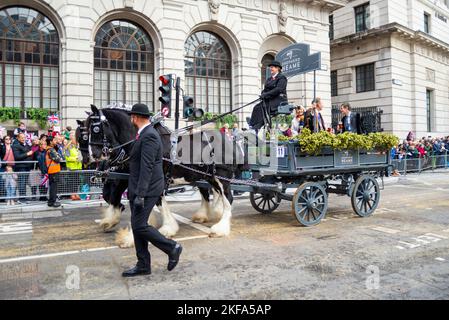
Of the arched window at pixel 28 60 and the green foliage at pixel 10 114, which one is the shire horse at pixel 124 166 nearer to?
the green foliage at pixel 10 114

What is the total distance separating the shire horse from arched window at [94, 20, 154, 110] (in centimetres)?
1063

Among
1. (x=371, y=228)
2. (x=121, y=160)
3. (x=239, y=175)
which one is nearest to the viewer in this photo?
(x=121, y=160)

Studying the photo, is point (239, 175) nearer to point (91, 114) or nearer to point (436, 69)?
point (91, 114)

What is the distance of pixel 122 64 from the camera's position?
17688mm

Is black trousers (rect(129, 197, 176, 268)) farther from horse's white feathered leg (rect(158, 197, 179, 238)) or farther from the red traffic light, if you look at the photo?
the red traffic light

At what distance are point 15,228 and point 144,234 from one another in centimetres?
491

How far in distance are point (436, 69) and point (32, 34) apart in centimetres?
2973

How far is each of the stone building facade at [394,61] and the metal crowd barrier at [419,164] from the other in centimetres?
416

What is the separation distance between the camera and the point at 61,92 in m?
16.1

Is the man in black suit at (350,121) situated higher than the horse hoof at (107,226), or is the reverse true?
the man in black suit at (350,121)

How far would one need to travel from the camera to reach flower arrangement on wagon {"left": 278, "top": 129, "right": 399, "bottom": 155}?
7.47 metres

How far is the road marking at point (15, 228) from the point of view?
25.1ft

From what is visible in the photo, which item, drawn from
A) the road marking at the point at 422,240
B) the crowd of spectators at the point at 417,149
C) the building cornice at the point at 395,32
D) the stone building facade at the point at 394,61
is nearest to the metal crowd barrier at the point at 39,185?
the road marking at the point at 422,240
